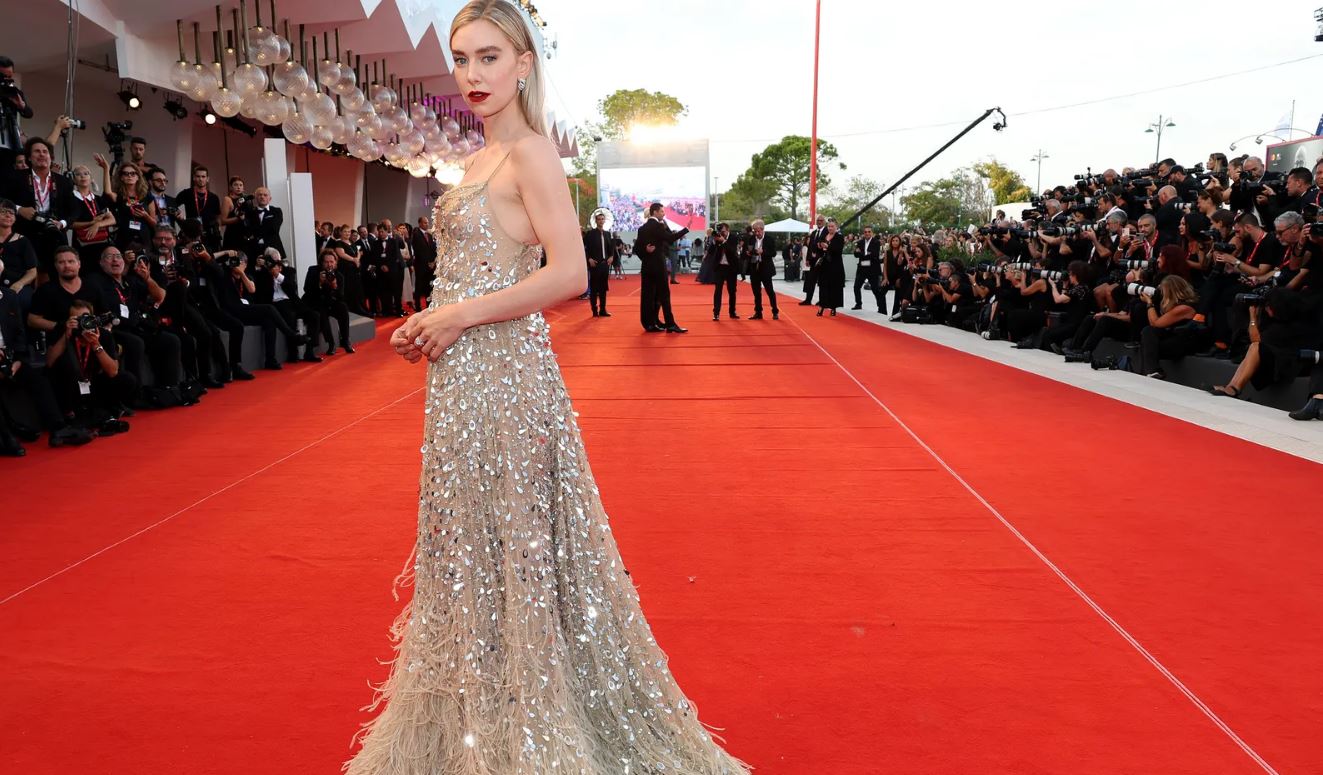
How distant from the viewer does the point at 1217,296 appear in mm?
7891

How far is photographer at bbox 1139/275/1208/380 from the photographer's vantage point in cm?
805

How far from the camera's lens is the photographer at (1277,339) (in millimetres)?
6613

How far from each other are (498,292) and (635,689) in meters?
0.93

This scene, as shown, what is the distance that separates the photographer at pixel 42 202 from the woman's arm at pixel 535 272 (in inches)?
243

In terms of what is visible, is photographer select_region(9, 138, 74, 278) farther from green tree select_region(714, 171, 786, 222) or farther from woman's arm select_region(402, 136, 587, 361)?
green tree select_region(714, 171, 786, 222)

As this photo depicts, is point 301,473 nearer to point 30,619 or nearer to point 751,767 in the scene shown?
point 30,619

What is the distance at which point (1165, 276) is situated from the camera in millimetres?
8328

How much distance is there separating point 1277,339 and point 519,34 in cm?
689

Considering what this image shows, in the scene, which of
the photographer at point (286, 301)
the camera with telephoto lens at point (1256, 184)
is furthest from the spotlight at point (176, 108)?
the camera with telephoto lens at point (1256, 184)

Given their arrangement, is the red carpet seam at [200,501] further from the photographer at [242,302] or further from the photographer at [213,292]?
the photographer at [242,302]

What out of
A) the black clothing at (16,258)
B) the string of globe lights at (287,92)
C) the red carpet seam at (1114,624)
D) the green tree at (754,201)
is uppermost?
the green tree at (754,201)

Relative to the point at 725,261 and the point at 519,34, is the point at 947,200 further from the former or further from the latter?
the point at 519,34

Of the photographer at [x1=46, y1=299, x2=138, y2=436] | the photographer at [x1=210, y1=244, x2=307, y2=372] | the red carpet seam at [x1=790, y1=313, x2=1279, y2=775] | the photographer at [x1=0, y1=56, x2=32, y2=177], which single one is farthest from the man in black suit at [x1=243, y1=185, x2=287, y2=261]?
the red carpet seam at [x1=790, y1=313, x2=1279, y2=775]

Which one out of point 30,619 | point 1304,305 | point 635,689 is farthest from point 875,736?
point 1304,305
